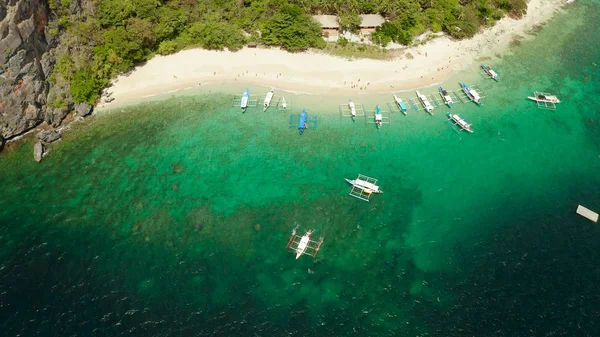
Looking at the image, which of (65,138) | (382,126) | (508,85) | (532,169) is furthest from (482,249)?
(65,138)

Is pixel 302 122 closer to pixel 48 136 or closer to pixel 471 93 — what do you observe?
pixel 471 93

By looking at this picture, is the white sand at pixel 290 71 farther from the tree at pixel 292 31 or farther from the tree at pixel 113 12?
the tree at pixel 113 12

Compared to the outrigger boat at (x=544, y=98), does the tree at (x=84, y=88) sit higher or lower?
higher

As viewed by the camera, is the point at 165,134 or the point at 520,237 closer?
the point at 520,237

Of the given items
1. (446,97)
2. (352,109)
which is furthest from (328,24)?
(446,97)

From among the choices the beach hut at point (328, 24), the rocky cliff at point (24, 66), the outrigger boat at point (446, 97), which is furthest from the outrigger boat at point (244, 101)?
the outrigger boat at point (446, 97)

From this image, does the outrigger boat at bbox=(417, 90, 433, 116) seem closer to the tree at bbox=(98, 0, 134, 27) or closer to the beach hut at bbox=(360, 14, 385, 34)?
the beach hut at bbox=(360, 14, 385, 34)

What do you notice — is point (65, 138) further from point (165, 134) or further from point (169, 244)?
point (169, 244)
